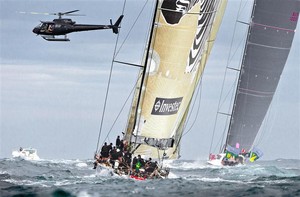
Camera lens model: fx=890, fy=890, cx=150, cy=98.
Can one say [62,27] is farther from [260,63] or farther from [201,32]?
[260,63]

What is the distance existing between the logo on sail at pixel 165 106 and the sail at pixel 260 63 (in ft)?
63.9

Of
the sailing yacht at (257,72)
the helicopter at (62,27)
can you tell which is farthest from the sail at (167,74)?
the sailing yacht at (257,72)

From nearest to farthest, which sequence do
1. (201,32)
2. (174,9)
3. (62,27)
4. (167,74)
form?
(174,9) → (167,74) → (201,32) → (62,27)

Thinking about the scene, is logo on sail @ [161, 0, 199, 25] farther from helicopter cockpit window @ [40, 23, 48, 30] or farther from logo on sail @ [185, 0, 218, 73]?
helicopter cockpit window @ [40, 23, 48, 30]

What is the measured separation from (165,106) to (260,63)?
68.2 ft

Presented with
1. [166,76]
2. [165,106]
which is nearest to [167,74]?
[166,76]

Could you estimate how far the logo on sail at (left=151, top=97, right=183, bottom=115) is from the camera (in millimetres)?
39906

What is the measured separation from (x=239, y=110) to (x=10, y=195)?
1321 inches

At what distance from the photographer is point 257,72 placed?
197ft

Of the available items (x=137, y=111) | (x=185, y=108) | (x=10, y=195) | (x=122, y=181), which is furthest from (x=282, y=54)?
(x=10, y=195)

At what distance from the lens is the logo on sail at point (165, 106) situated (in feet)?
131

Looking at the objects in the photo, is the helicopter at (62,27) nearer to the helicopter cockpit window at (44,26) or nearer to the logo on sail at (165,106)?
the helicopter cockpit window at (44,26)

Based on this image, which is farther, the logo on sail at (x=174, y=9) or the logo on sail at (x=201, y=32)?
the logo on sail at (x=201, y=32)

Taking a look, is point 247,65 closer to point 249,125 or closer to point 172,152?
point 249,125
